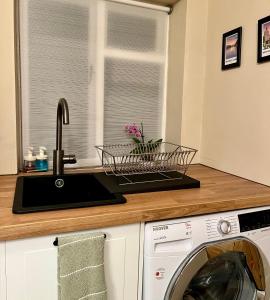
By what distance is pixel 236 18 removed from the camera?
1.54 metres

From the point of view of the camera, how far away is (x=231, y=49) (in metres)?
1.58

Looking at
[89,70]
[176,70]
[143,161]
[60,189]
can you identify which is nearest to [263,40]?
[176,70]

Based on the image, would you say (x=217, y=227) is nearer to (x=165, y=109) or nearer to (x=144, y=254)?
(x=144, y=254)

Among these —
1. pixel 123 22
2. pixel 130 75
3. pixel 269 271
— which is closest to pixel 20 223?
pixel 269 271

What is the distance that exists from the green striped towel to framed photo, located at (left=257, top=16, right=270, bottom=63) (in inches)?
44.3

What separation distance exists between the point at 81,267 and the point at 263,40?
4.29ft

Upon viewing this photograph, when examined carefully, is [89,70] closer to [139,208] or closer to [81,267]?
[139,208]

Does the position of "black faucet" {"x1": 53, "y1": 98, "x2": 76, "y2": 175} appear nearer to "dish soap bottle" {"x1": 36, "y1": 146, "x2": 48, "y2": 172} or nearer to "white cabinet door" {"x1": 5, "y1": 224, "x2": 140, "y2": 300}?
"dish soap bottle" {"x1": 36, "y1": 146, "x2": 48, "y2": 172}

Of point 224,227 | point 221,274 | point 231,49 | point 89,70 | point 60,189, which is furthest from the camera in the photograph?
point 89,70

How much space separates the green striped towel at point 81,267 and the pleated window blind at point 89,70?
0.88m

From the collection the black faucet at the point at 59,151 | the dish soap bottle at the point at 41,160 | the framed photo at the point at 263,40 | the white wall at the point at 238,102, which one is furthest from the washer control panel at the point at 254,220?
the dish soap bottle at the point at 41,160

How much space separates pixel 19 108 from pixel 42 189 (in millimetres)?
501

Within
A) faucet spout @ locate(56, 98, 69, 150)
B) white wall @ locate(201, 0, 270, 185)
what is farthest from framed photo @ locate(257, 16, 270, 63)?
faucet spout @ locate(56, 98, 69, 150)

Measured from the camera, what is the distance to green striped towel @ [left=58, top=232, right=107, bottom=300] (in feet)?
3.00
